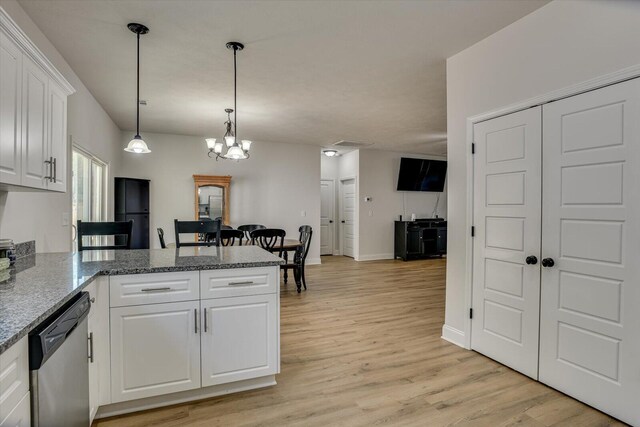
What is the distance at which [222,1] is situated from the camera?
2.37 meters

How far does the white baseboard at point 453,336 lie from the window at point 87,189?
12.7 ft

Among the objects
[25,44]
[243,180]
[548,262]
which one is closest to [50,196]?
[25,44]

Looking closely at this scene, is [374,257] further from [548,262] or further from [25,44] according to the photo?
[25,44]

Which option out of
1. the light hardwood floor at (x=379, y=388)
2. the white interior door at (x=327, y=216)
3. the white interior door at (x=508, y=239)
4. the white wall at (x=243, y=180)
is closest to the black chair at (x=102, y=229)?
the light hardwood floor at (x=379, y=388)

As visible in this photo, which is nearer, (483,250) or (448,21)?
(448,21)

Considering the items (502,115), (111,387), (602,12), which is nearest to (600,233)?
(502,115)

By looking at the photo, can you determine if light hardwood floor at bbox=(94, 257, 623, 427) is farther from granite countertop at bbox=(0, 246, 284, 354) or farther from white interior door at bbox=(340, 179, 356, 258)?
white interior door at bbox=(340, 179, 356, 258)

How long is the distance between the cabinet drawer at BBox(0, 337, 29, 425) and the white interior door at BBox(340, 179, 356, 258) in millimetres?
7399

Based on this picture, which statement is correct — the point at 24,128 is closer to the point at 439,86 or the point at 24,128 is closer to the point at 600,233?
the point at 600,233

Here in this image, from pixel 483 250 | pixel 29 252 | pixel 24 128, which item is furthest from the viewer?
pixel 483 250

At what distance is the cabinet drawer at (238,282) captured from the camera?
2.15m

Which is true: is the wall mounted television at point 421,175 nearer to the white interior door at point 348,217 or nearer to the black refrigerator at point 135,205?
the white interior door at point 348,217

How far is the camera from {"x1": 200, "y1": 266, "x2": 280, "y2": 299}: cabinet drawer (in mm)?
2146

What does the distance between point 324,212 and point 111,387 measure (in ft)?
23.7
